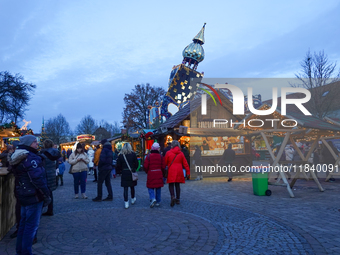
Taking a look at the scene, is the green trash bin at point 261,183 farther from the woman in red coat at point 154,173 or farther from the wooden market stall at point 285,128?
the woman in red coat at point 154,173

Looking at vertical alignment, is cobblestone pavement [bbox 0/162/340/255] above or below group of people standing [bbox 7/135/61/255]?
below

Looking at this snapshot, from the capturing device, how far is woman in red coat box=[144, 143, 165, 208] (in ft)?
24.8

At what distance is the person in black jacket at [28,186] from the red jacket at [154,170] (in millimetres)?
3843

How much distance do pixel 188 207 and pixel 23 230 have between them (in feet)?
14.5

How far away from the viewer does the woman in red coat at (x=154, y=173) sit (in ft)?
24.8

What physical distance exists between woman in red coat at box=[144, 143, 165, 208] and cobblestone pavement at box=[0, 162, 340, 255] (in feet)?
1.18

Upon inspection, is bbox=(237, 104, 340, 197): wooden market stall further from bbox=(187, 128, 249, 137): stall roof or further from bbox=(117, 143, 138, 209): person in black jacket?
bbox=(187, 128, 249, 137): stall roof

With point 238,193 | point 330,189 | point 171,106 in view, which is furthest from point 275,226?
point 171,106

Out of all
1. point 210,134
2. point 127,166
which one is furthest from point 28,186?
point 210,134

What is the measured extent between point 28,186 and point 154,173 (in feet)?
13.6

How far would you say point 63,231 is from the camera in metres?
5.35

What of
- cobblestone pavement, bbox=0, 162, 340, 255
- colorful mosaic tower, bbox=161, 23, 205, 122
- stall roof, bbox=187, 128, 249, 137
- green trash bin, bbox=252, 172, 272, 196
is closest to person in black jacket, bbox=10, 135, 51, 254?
cobblestone pavement, bbox=0, 162, 340, 255

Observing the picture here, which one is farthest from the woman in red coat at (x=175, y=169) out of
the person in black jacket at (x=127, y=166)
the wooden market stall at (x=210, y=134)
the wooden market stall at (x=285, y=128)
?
the wooden market stall at (x=210, y=134)

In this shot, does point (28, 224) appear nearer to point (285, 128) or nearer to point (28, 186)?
point (28, 186)
